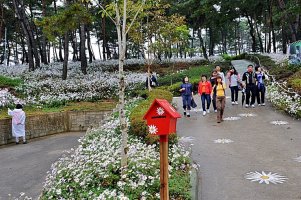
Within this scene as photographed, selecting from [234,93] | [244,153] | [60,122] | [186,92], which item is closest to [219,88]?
[186,92]

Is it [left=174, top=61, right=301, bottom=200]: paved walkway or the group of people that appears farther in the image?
the group of people

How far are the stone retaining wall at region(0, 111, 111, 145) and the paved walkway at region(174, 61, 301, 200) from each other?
4.94 m

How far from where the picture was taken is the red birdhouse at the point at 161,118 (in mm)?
4516

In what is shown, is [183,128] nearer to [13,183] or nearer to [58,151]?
[58,151]

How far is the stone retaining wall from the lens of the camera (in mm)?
15258

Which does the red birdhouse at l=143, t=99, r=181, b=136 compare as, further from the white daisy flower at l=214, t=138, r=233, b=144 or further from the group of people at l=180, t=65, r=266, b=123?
the group of people at l=180, t=65, r=266, b=123

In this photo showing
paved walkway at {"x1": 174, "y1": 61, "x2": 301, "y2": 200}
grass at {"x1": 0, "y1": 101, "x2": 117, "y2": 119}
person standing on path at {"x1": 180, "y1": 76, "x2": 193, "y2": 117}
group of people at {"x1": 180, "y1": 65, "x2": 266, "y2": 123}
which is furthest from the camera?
grass at {"x1": 0, "y1": 101, "x2": 117, "y2": 119}

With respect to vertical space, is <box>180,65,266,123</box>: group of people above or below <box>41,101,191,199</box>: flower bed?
above

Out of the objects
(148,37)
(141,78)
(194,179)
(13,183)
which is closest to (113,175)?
(194,179)

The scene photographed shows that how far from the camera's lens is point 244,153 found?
28.9 ft

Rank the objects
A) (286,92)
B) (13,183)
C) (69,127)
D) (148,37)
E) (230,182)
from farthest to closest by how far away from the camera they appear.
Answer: (148,37) < (69,127) < (286,92) < (13,183) < (230,182)

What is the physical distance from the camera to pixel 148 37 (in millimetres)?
20094

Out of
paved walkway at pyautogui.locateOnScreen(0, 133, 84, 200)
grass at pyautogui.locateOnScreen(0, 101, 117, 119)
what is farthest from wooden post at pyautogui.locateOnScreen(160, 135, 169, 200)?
grass at pyautogui.locateOnScreen(0, 101, 117, 119)

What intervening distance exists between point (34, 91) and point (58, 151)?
901 centimetres
